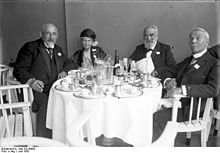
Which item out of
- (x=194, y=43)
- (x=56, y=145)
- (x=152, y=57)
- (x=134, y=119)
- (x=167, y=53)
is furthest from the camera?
(x=152, y=57)

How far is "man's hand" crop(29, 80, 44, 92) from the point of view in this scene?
1.34 metres

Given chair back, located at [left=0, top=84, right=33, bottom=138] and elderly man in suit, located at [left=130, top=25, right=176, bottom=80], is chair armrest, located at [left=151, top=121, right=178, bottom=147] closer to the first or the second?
chair back, located at [left=0, top=84, right=33, bottom=138]

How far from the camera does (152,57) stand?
62.4 inches

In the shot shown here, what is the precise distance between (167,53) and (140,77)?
218mm

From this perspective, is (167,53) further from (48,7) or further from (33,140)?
(33,140)

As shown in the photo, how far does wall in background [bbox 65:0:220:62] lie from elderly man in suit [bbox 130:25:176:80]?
0.11ft

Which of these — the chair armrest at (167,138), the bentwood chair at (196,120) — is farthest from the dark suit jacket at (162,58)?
the chair armrest at (167,138)

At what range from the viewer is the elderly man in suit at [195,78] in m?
1.21

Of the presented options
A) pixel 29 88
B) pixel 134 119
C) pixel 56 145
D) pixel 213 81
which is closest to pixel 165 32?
pixel 213 81

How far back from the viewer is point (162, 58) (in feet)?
4.97

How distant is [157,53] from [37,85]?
724 millimetres

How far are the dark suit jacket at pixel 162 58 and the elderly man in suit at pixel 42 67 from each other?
1.26 feet

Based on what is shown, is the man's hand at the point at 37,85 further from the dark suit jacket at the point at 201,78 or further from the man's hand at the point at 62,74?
the dark suit jacket at the point at 201,78

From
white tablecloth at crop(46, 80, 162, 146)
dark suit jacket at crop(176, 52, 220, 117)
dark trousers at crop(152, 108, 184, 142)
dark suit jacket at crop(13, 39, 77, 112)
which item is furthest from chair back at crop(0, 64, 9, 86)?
dark suit jacket at crop(176, 52, 220, 117)
